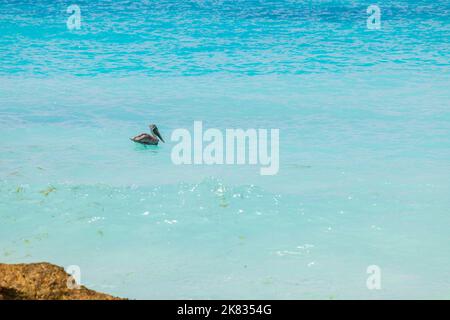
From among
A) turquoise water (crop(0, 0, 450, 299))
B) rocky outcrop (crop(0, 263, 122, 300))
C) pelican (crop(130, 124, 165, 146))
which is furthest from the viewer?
pelican (crop(130, 124, 165, 146))

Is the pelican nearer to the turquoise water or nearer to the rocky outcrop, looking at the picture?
the turquoise water

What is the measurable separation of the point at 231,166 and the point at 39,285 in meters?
5.61

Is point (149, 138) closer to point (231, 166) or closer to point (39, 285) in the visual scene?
point (231, 166)

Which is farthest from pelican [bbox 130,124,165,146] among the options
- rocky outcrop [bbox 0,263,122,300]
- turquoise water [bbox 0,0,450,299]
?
rocky outcrop [bbox 0,263,122,300]

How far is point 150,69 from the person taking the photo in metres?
14.6

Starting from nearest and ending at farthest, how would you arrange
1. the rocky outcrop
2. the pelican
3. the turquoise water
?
the rocky outcrop < the turquoise water < the pelican

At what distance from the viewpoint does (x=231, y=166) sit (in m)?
8.77

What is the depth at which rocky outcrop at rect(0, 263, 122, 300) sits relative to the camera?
Answer: 3133 millimetres

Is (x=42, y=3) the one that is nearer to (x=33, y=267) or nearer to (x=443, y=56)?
(x=443, y=56)

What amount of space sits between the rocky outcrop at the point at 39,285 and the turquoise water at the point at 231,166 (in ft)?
7.95

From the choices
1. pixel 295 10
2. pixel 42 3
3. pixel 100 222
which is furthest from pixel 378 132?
pixel 42 3

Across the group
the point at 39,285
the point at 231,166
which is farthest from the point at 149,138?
the point at 39,285

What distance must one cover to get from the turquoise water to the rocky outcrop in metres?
2.42
